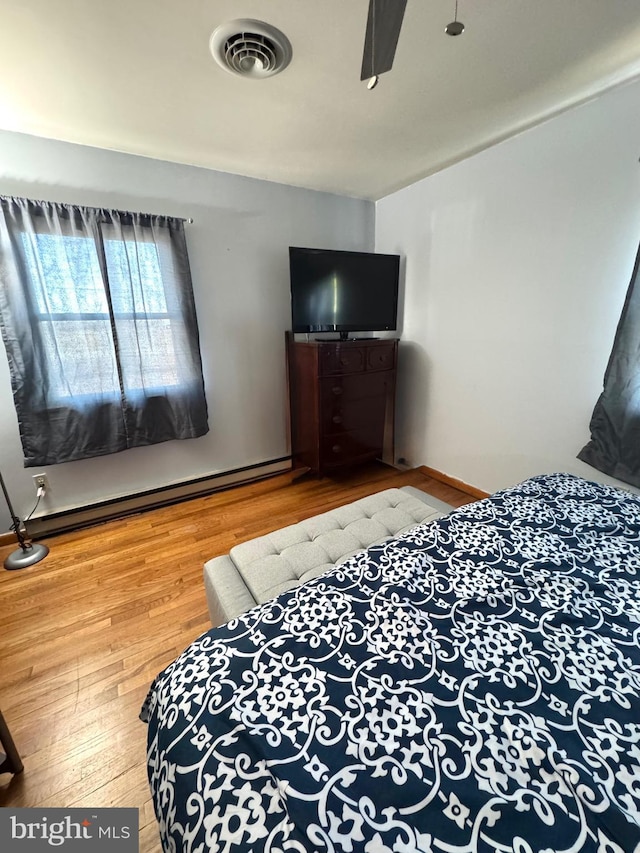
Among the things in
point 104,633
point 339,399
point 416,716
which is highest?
point 339,399

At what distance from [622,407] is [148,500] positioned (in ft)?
9.46

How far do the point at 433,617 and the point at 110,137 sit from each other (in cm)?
270

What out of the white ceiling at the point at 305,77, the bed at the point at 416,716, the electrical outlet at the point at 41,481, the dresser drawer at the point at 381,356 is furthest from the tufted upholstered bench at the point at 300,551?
the white ceiling at the point at 305,77

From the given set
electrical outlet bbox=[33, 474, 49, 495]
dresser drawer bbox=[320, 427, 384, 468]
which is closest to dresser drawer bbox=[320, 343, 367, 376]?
dresser drawer bbox=[320, 427, 384, 468]

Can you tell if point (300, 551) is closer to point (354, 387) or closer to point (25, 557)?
point (354, 387)

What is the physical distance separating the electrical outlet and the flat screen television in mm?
1881

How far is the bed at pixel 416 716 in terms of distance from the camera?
0.45 meters

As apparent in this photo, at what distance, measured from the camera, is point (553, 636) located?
71 cm

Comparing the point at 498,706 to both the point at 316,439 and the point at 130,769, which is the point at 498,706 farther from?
the point at 316,439

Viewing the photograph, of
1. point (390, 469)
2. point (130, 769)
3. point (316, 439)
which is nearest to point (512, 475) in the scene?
point (390, 469)

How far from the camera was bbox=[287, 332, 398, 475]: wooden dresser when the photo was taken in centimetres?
244

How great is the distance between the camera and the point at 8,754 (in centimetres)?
94

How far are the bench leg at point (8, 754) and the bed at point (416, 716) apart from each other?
56 centimetres

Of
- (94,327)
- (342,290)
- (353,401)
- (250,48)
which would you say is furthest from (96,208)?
(353,401)
